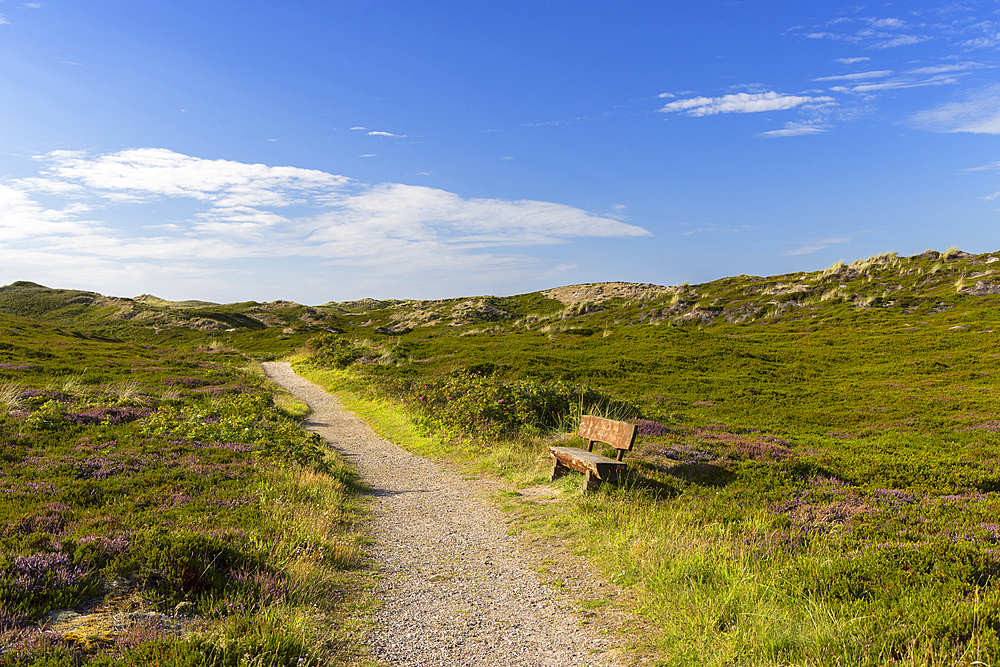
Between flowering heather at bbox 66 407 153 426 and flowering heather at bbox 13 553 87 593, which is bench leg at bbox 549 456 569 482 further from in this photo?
flowering heather at bbox 66 407 153 426

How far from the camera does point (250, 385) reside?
82.6ft

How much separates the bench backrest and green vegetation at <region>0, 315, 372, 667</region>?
542 centimetres

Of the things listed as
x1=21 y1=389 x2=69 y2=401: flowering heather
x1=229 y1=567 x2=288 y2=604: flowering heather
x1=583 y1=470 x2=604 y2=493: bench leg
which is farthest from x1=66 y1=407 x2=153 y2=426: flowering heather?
x1=583 y1=470 x2=604 y2=493: bench leg

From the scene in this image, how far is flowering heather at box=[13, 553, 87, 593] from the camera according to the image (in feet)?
16.0

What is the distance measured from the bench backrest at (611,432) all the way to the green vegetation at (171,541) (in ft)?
17.8

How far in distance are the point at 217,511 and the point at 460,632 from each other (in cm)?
525

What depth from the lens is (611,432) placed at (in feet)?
35.0

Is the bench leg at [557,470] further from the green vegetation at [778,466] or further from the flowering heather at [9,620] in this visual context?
the flowering heather at [9,620]

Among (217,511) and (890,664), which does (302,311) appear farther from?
(890,664)

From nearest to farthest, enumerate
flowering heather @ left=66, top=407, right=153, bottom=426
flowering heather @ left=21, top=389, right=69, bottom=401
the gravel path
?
the gravel path, flowering heather @ left=66, top=407, right=153, bottom=426, flowering heather @ left=21, top=389, right=69, bottom=401

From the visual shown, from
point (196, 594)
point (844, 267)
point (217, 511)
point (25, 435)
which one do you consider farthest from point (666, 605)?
point (844, 267)

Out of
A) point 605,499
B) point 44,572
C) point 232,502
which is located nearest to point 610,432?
point 605,499

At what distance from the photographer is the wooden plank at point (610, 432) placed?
→ 32.6 ft

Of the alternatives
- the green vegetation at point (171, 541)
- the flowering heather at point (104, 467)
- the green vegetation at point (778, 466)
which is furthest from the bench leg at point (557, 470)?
the flowering heather at point (104, 467)
